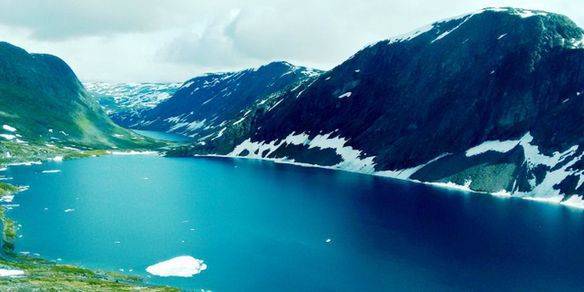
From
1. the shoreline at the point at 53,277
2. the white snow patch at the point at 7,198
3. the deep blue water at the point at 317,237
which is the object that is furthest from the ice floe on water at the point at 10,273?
the white snow patch at the point at 7,198

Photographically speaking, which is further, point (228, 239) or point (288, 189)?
point (288, 189)

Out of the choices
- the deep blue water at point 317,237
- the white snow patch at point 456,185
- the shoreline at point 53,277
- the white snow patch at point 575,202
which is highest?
the white snow patch at point 456,185

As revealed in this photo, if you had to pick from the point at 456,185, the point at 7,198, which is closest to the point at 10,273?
the point at 7,198

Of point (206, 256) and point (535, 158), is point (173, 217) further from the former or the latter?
point (535, 158)

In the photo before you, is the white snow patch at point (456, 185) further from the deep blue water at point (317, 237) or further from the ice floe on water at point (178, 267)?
the ice floe on water at point (178, 267)

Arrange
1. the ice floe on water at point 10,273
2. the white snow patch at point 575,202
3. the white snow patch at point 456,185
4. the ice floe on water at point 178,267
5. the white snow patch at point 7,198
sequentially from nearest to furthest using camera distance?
the ice floe on water at point 10,273
the ice floe on water at point 178,267
the white snow patch at point 7,198
the white snow patch at point 575,202
the white snow patch at point 456,185

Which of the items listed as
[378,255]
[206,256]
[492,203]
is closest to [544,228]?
[492,203]

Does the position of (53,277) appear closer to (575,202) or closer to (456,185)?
(575,202)
